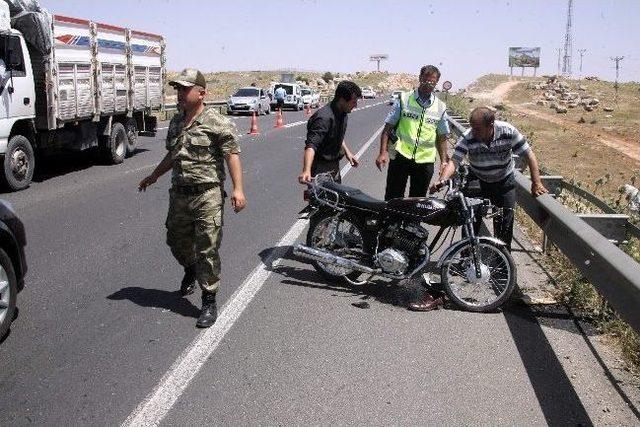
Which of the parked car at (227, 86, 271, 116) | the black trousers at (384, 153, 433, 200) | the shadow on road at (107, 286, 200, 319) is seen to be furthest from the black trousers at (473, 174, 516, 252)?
the parked car at (227, 86, 271, 116)

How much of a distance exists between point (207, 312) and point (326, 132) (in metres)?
2.31

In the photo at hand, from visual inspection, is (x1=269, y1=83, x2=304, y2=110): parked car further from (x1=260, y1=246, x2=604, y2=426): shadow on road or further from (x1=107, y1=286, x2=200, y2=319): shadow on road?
(x1=107, y1=286, x2=200, y2=319): shadow on road

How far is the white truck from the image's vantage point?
11289mm

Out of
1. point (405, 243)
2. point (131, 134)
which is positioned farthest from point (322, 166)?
point (131, 134)

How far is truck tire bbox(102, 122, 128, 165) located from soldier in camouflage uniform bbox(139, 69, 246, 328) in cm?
1060

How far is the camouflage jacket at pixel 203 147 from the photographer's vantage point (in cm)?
504

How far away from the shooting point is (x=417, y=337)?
4953mm

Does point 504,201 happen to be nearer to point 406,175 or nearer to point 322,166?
point 406,175

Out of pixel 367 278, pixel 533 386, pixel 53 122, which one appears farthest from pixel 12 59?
pixel 533 386

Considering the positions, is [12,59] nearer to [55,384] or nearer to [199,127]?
[199,127]

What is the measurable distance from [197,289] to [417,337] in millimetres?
2101

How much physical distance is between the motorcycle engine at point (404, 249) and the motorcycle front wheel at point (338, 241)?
34 cm

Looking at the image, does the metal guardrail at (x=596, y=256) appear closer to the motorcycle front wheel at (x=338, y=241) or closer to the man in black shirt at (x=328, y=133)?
the motorcycle front wheel at (x=338, y=241)

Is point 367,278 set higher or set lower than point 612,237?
lower
